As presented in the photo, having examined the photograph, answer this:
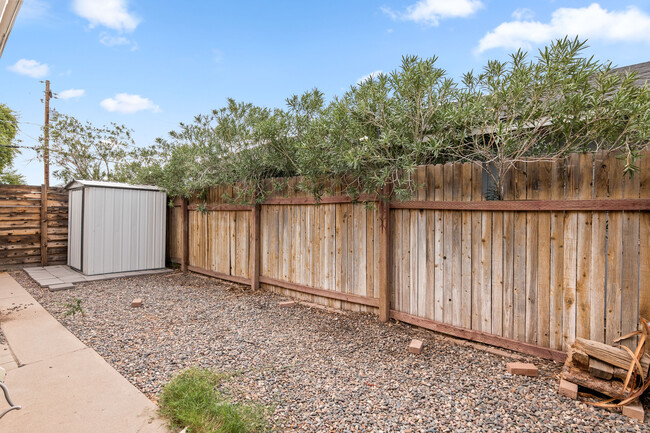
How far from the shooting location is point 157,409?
1.96 metres

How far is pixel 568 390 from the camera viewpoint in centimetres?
210

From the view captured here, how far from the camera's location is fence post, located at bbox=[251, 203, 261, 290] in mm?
5082

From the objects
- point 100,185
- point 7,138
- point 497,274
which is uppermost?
point 7,138

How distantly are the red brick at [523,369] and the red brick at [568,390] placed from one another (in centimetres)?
22

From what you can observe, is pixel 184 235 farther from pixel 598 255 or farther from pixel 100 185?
pixel 598 255

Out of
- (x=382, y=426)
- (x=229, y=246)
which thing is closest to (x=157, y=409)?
(x=382, y=426)

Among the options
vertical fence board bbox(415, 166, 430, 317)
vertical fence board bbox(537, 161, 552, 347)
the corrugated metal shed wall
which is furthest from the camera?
the corrugated metal shed wall

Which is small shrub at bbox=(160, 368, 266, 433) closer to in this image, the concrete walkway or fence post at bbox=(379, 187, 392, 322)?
the concrete walkway

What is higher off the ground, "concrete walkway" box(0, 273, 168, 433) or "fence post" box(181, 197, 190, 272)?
"fence post" box(181, 197, 190, 272)

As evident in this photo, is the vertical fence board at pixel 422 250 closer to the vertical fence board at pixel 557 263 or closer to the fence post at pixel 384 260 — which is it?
the fence post at pixel 384 260

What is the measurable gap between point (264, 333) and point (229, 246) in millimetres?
2651

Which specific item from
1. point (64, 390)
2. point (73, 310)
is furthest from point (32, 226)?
point (64, 390)

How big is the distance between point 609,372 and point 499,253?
1085 mm

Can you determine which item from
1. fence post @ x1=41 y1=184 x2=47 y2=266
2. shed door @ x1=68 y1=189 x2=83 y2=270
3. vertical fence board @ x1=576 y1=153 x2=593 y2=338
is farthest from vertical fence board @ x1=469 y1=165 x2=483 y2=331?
fence post @ x1=41 y1=184 x2=47 y2=266
